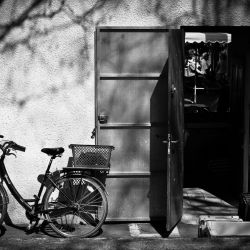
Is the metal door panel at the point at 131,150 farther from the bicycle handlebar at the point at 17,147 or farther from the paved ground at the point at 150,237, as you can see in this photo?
the bicycle handlebar at the point at 17,147

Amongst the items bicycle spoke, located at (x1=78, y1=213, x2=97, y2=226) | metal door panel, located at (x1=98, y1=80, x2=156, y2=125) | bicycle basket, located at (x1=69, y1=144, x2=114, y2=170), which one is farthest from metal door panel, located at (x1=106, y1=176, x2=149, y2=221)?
metal door panel, located at (x1=98, y1=80, x2=156, y2=125)

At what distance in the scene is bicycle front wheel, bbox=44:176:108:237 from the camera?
700 cm

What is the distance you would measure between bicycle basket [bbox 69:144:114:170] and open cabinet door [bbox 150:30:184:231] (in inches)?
27.3

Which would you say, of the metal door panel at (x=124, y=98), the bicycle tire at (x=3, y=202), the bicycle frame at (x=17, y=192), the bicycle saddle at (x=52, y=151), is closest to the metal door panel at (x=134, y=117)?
the metal door panel at (x=124, y=98)

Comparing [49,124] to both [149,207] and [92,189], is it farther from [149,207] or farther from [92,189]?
[149,207]

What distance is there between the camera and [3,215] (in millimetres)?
6906

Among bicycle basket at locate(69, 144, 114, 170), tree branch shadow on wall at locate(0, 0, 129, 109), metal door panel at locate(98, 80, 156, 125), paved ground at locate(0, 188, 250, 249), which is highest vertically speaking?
tree branch shadow on wall at locate(0, 0, 129, 109)

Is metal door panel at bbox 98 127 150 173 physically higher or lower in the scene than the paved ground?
higher

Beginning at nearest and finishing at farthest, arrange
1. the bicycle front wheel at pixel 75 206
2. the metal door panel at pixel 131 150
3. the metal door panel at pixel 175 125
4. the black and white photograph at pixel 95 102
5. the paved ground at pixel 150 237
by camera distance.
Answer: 1. the paved ground at pixel 150 237
2. the metal door panel at pixel 175 125
3. the bicycle front wheel at pixel 75 206
4. the black and white photograph at pixel 95 102
5. the metal door panel at pixel 131 150

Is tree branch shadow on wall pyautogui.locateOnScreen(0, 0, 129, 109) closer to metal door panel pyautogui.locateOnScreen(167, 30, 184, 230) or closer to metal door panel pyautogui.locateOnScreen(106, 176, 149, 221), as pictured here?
metal door panel pyautogui.locateOnScreen(167, 30, 184, 230)

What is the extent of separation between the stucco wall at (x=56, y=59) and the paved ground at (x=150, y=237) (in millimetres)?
1040

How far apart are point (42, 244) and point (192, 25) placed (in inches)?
133

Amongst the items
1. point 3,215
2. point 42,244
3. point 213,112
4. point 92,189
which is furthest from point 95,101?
point 213,112

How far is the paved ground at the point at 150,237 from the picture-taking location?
214 inches
